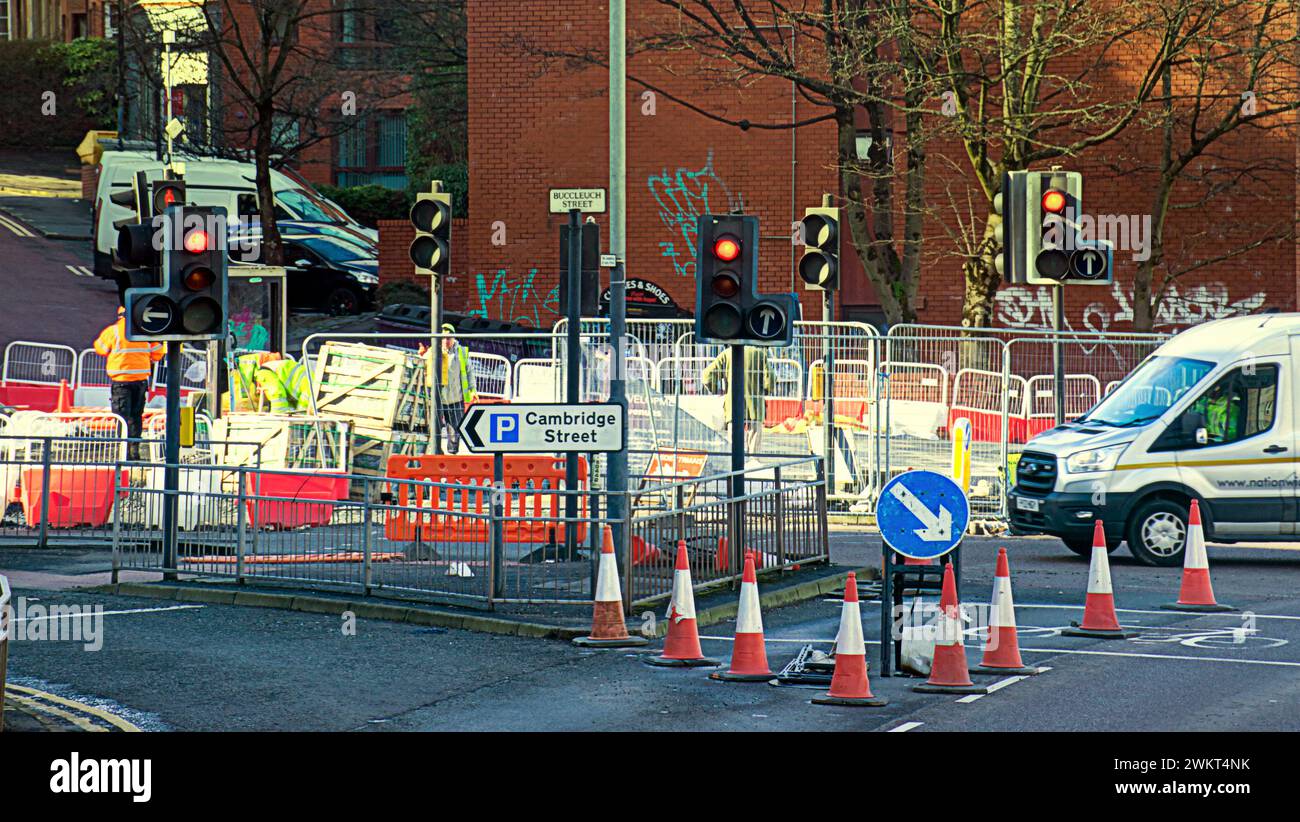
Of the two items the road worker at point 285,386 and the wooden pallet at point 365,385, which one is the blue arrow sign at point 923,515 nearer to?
the wooden pallet at point 365,385

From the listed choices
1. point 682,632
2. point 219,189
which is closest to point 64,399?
point 219,189

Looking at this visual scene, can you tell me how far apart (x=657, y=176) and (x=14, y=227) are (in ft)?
61.0

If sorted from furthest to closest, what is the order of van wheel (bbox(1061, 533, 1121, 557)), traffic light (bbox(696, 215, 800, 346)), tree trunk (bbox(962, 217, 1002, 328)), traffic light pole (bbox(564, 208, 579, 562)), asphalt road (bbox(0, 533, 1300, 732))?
tree trunk (bbox(962, 217, 1002, 328))
van wheel (bbox(1061, 533, 1121, 557))
traffic light pole (bbox(564, 208, 579, 562))
traffic light (bbox(696, 215, 800, 346))
asphalt road (bbox(0, 533, 1300, 732))

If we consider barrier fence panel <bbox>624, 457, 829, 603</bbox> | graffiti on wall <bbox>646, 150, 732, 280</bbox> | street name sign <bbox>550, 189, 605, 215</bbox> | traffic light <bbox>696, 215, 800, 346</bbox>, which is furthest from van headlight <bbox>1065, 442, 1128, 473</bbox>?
graffiti on wall <bbox>646, 150, 732, 280</bbox>

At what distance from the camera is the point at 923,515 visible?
36.9 feet

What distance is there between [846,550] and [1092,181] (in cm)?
1564

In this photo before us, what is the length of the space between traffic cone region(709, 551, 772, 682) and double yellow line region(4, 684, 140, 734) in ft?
11.9

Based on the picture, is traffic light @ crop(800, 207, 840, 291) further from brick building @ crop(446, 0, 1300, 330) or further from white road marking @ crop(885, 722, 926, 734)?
white road marking @ crop(885, 722, 926, 734)

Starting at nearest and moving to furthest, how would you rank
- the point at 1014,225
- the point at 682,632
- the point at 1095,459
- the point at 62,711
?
the point at 62,711
the point at 682,632
the point at 1095,459
the point at 1014,225

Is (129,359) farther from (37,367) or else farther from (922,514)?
(922,514)

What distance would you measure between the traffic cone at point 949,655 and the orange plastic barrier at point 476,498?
11.7ft

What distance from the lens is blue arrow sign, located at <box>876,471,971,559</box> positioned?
11.2m

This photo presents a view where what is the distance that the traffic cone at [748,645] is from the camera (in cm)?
1164

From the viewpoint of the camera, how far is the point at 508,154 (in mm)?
36469
